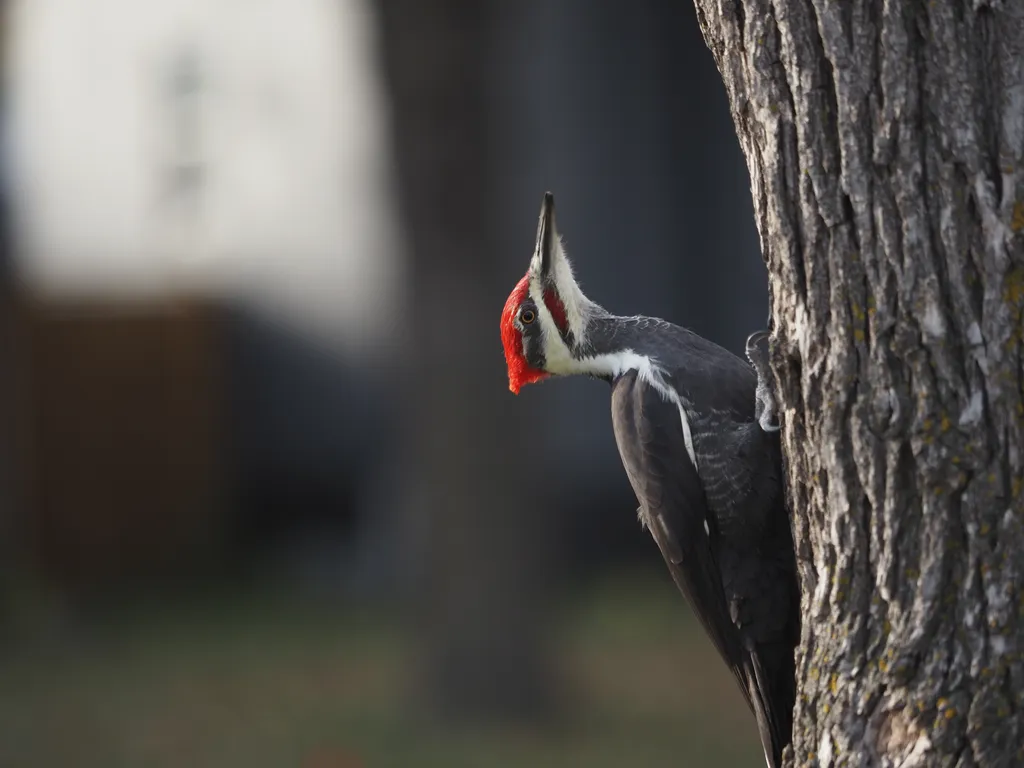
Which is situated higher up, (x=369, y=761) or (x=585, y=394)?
(x=585, y=394)

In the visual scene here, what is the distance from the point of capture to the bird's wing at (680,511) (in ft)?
10.9

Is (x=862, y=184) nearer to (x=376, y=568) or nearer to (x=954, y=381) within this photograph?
(x=954, y=381)

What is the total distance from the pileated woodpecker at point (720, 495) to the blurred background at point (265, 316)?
14.6 feet

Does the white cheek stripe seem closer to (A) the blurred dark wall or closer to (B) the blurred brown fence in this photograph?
(A) the blurred dark wall

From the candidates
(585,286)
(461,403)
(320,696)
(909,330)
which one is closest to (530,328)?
(909,330)

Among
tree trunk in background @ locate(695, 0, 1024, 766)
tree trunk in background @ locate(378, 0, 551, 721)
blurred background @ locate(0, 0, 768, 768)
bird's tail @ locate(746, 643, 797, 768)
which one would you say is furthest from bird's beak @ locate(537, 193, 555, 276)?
blurred background @ locate(0, 0, 768, 768)

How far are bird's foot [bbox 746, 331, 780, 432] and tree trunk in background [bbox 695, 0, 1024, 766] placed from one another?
0.53m

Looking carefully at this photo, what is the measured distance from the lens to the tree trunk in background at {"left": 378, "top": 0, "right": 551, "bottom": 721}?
693 centimetres

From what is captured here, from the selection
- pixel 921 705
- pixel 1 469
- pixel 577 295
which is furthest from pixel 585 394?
pixel 921 705

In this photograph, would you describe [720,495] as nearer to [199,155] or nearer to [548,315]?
[548,315]

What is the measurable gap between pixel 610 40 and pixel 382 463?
3244 millimetres

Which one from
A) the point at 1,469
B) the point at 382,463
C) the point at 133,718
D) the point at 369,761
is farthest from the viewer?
the point at 382,463

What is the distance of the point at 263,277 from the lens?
10.1 m

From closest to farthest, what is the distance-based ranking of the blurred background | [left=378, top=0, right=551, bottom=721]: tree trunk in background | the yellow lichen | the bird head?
the yellow lichen
the bird head
[left=378, top=0, right=551, bottom=721]: tree trunk in background
the blurred background
